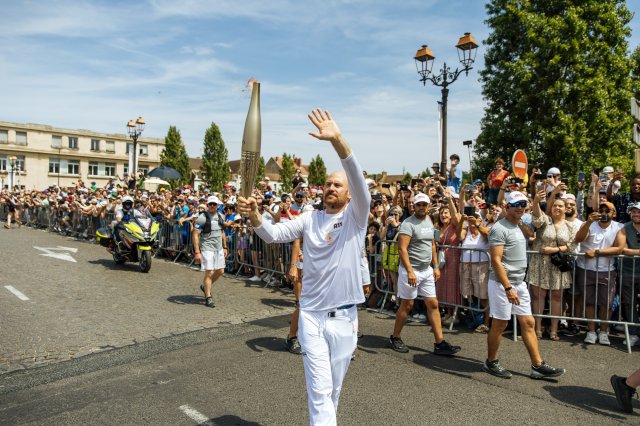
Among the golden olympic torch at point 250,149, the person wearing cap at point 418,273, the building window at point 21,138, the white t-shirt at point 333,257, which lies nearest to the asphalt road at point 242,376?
the person wearing cap at point 418,273

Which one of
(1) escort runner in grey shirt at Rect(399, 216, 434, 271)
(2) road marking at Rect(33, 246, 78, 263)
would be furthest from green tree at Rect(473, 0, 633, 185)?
(2) road marking at Rect(33, 246, 78, 263)

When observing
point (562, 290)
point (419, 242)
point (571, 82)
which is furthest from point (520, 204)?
point (571, 82)

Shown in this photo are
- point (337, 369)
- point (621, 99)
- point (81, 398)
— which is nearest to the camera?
point (337, 369)

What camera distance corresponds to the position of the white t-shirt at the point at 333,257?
3381 millimetres

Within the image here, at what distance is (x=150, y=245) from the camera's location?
1214cm

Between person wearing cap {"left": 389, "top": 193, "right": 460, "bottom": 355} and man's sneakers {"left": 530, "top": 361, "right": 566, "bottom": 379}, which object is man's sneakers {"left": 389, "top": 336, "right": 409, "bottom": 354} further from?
man's sneakers {"left": 530, "top": 361, "right": 566, "bottom": 379}

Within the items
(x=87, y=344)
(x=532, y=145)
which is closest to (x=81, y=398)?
(x=87, y=344)

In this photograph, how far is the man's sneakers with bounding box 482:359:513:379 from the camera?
17.3 ft

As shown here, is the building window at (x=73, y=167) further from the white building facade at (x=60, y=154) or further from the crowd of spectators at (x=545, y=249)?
the crowd of spectators at (x=545, y=249)

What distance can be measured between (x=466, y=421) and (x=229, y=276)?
850 cm

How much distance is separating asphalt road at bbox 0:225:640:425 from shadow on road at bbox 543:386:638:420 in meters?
0.01

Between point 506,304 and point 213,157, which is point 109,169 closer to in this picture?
point 213,157

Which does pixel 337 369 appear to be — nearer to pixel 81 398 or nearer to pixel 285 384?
pixel 285 384

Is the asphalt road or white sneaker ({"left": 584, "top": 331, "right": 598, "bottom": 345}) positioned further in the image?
white sneaker ({"left": 584, "top": 331, "right": 598, "bottom": 345})
